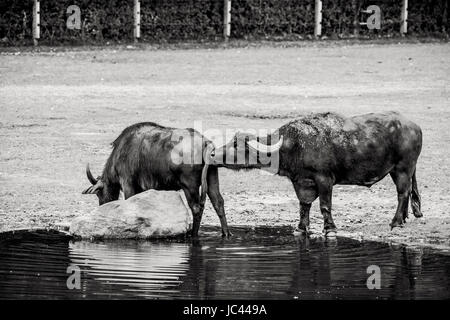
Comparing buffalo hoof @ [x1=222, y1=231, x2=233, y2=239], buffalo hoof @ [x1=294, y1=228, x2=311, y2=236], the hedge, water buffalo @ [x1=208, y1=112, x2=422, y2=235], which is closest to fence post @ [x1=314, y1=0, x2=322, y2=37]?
the hedge

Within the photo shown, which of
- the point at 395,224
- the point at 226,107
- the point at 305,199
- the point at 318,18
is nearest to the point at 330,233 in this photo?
the point at 305,199

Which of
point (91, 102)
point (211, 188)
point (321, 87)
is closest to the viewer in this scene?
point (211, 188)

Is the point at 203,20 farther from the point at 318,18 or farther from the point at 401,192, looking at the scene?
the point at 401,192

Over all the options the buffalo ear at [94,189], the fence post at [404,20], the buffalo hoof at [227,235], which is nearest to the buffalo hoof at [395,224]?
the buffalo hoof at [227,235]

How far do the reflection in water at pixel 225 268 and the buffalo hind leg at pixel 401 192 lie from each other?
0.88m

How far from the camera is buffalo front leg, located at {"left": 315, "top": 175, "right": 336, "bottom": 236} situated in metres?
14.8

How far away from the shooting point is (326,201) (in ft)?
48.8

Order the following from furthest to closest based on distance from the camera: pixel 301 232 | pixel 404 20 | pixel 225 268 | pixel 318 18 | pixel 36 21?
1. pixel 404 20
2. pixel 318 18
3. pixel 36 21
4. pixel 301 232
5. pixel 225 268

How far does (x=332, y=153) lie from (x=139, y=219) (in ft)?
8.94

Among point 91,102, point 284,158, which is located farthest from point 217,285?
point 91,102

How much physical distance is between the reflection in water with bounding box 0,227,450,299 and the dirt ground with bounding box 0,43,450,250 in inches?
47.8

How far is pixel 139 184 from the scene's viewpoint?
49.9 ft
